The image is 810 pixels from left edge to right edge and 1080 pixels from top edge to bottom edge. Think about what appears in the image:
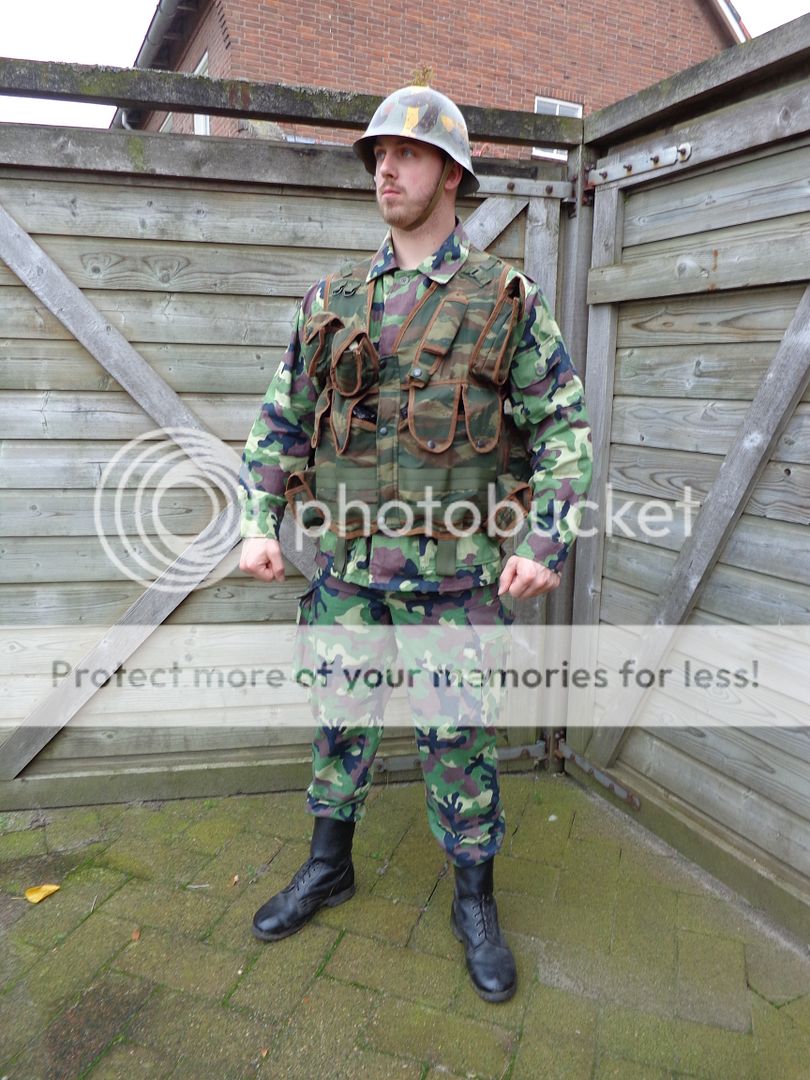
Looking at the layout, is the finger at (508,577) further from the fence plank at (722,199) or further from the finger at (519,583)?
the fence plank at (722,199)

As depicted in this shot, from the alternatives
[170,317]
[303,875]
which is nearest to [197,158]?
[170,317]

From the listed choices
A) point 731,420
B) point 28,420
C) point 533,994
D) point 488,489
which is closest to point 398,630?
point 488,489

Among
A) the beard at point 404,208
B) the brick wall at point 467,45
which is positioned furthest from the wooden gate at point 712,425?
the brick wall at point 467,45

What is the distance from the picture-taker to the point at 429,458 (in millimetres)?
1919

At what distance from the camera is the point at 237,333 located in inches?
104

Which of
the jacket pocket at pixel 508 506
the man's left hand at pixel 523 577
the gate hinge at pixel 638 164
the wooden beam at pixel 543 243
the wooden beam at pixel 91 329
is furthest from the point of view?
the wooden beam at pixel 543 243

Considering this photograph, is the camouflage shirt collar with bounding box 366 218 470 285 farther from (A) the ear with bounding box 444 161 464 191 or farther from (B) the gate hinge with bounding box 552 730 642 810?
(B) the gate hinge with bounding box 552 730 642 810

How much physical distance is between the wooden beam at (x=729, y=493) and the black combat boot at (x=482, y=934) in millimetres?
937

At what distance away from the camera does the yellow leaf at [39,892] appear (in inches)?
90.4

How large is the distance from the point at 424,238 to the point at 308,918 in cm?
197

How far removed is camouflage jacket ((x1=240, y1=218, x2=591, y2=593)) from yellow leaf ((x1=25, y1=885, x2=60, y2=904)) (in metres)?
1.33

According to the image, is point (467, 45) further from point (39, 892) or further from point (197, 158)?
point (39, 892)

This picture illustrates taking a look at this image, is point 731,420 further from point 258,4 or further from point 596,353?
point 258,4

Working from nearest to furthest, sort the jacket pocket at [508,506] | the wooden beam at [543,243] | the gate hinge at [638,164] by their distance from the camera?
the jacket pocket at [508,506]
the gate hinge at [638,164]
the wooden beam at [543,243]
